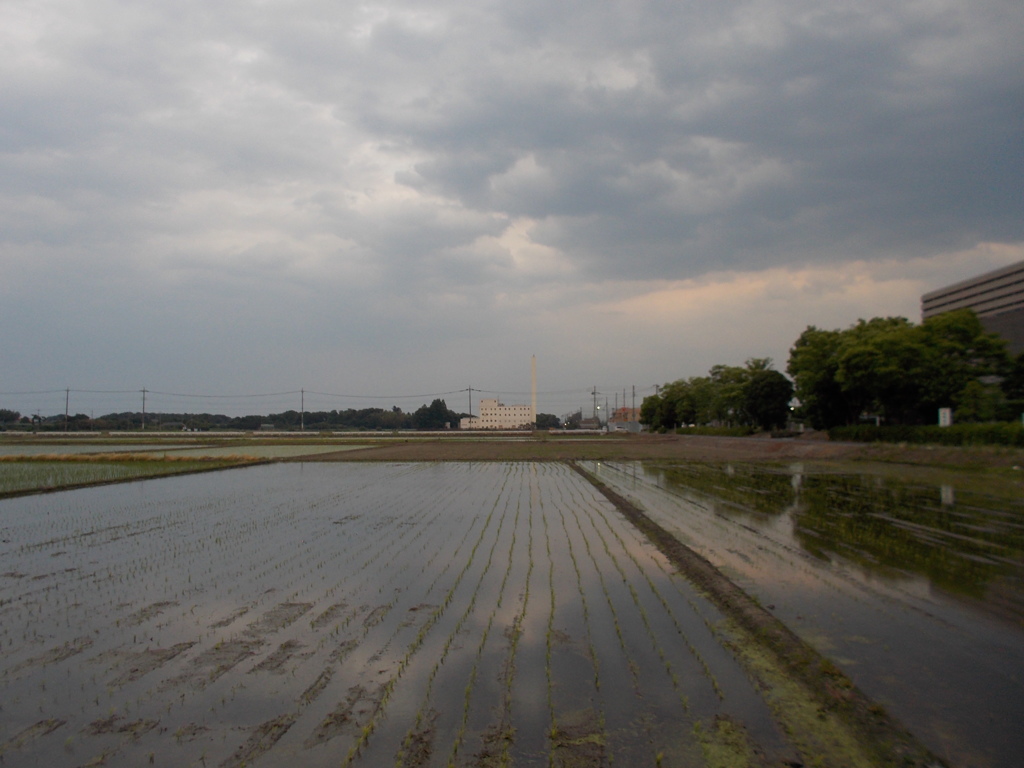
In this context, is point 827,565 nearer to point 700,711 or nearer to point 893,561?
point 893,561

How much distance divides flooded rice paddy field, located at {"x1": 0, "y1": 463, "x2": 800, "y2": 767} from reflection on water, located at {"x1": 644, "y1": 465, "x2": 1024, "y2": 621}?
3.01 meters

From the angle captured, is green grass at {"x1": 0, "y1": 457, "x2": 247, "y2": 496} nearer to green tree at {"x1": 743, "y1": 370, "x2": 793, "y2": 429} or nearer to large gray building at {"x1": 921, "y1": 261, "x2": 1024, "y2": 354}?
green tree at {"x1": 743, "y1": 370, "x2": 793, "y2": 429}

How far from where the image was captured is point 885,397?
3753 cm

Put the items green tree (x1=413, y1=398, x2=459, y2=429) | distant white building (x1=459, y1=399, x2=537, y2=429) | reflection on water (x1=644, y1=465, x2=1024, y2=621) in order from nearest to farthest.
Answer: reflection on water (x1=644, y1=465, x2=1024, y2=621) → green tree (x1=413, y1=398, x2=459, y2=429) → distant white building (x1=459, y1=399, x2=537, y2=429)

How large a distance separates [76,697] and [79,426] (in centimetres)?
13105

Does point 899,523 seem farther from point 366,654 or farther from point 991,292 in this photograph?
point 991,292

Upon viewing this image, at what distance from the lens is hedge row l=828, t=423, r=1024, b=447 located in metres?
24.7

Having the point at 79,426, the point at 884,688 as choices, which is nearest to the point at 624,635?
the point at 884,688

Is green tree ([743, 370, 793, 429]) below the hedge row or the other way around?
the other way around

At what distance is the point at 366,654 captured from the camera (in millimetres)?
5207

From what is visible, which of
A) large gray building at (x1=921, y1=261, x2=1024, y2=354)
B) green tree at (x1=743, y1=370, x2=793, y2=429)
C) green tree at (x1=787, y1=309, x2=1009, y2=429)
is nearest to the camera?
green tree at (x1=787, y1=309, x2=1009, y2=429)

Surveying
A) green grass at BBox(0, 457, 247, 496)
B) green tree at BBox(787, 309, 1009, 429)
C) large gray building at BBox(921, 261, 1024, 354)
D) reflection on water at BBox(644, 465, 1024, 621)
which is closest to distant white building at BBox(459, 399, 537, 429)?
large gray building at BBox(921, 261, 1024, 354)

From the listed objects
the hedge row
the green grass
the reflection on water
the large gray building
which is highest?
the large gray building

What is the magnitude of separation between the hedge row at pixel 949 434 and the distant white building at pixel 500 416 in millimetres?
112085
